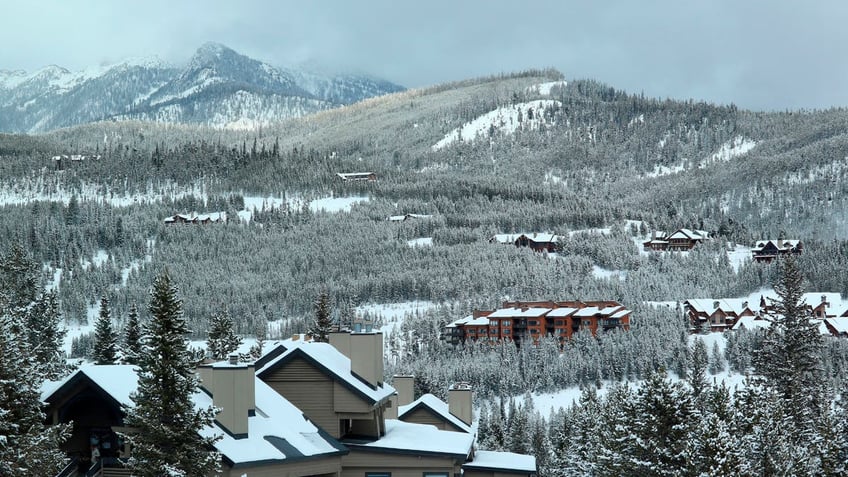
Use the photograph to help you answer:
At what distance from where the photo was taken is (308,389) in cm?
3316

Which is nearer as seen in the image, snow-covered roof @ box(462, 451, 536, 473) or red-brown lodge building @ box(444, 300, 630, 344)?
snow-covered roof @ box(462, 451, 536, 473)

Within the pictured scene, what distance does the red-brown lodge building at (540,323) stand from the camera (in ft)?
534

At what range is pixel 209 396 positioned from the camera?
2811cm

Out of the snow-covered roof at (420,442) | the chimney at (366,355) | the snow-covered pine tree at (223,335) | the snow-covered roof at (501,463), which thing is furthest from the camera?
the snow-covered pine tree at (223,335)

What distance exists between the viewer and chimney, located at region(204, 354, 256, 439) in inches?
1077

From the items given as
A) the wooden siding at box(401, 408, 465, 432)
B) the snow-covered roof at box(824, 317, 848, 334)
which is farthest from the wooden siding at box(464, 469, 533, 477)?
the snow-covered roof at box(824, 317, 848, 334)

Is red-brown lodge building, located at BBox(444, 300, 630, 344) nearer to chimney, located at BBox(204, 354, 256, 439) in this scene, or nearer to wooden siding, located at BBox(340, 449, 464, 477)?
wooden siding, located at BBox(340, 449, 464, 477)

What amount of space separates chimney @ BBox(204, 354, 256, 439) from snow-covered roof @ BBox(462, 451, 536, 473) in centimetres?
Answer: 1548

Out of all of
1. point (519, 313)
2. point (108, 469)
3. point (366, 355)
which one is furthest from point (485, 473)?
point (519, 313)

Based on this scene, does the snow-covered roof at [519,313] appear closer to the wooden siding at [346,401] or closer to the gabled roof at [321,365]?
the gabled roof at [321,365]

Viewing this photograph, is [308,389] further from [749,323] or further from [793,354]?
[749,323]

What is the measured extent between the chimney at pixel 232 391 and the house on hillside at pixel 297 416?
3 cm

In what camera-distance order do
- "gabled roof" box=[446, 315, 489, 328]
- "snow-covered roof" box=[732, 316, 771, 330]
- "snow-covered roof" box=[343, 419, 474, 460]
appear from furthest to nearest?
"gabled roof" box=[446, 315, 489, 328]
"snow-covered roof" box=[732, 316, 771, 330]
"snow-covered roof" box=[343, 419, 474, 460]

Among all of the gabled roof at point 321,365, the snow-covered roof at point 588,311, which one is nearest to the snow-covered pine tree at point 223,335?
the gabled roof at point 321,365
